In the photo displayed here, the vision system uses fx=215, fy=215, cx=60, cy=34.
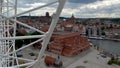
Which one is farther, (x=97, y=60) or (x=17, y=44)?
(x=17, y=44)

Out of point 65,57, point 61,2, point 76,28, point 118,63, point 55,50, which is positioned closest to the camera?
point 61,2

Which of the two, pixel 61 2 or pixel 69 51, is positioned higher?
pixel 61 2

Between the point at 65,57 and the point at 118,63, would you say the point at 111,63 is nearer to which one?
the point at 118,63

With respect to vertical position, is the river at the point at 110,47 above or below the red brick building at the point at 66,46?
below

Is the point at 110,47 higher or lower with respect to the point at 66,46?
lower

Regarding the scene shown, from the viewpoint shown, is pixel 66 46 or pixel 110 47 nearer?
pixel 66 46

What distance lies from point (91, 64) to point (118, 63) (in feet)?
7.91

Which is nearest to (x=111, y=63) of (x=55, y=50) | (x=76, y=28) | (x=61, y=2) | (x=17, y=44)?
(x=55, y=50)

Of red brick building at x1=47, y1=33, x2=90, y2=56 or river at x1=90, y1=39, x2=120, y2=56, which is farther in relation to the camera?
river at x1=90, y1=39, x2=120, y2=56

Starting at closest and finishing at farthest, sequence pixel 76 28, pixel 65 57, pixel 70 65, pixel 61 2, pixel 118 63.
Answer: pixel 61 2, pixel 70 65, pixel 118 63, pixel 65 57, pixel 76 28

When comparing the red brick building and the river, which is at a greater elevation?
the red brick building

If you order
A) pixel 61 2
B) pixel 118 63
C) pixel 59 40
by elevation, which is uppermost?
pixel 61 2

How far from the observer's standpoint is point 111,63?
17.0 metres

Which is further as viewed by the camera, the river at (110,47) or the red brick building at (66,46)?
the river at (110,47)
